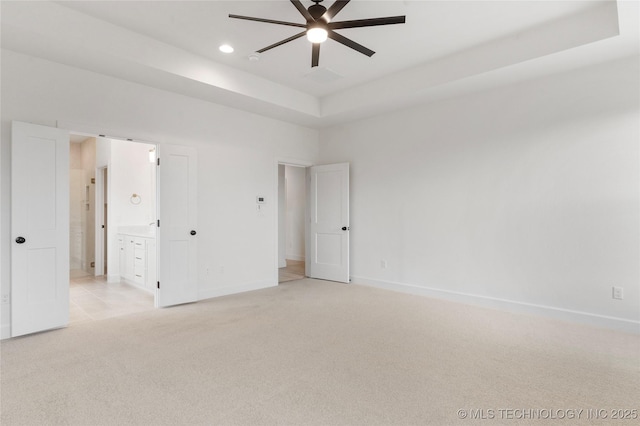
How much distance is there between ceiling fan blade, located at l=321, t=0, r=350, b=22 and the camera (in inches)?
103

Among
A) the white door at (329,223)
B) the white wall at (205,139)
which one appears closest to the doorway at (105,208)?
the white wall at (205,139)

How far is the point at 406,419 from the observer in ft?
6.47

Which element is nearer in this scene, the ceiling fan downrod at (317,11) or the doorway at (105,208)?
the ceiling fan downrod at (317,11)

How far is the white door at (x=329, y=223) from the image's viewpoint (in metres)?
5.91

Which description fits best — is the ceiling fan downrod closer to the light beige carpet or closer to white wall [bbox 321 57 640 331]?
white wall [bbox 321 57 640 331]

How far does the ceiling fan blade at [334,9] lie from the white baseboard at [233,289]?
3772 mm

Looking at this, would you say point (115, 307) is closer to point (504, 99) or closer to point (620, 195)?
point (504, 99)

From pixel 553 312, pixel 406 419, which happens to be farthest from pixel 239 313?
pixel 553 312

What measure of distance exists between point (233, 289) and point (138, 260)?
5.67 feet

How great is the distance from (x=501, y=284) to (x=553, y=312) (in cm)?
61

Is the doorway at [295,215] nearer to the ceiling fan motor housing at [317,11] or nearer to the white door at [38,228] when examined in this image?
the white door at [38,228]

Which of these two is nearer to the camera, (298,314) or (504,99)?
(298,314)

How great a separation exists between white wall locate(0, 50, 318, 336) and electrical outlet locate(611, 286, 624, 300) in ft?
14.5

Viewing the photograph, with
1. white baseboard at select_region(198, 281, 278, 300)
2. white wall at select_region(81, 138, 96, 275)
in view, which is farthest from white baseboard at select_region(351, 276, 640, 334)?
white wall at select_region(81, 138, 96, 275)
